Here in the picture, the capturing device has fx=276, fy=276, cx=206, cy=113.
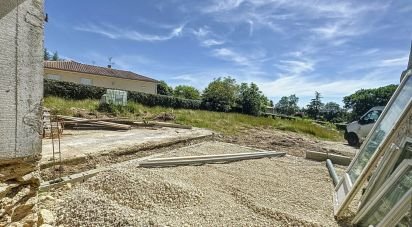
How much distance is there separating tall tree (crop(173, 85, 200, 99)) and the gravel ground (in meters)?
39.6

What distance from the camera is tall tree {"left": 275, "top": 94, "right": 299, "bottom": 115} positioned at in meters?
49.6

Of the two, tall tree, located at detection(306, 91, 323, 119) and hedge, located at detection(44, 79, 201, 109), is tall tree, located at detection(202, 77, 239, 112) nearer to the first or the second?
hedge, located at detection(44, 79, 201, 109)

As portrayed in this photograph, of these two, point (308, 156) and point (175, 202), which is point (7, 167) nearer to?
point (175, 202)

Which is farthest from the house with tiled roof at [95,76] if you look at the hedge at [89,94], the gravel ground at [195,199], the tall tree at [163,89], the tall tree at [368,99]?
the tall tree at [368,99]

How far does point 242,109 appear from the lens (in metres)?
29.4

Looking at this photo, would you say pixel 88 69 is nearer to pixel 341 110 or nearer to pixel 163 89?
pixel 163 89

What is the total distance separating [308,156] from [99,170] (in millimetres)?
5855

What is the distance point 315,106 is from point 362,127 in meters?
41.7

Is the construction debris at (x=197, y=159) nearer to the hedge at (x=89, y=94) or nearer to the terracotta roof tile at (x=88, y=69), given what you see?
the hedge at (x=89, y=94)

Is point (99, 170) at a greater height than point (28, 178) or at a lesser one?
lesser

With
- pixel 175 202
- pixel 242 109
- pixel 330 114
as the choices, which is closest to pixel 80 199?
pixel 175 202

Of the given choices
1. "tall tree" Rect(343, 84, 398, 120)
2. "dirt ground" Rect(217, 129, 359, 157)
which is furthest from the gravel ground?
"tall tree" Rect(343, 84, 398, 120)

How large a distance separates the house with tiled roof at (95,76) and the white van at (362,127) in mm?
24146

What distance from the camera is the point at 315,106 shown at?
52125mm
